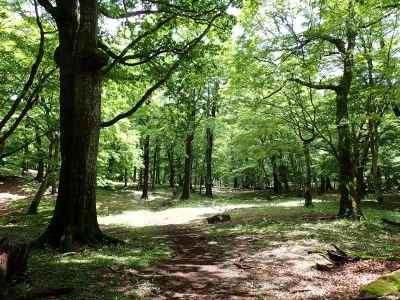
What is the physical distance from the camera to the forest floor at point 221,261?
6625mm

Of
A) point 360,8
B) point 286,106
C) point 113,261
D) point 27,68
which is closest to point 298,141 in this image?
point 286,106

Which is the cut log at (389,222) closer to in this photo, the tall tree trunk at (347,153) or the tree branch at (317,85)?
the tall tree trunk at (347,153)

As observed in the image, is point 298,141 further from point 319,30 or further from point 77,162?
point 77,162

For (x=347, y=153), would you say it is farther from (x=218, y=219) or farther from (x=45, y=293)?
(x=45, y=293)

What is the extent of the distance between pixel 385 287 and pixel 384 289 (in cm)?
5

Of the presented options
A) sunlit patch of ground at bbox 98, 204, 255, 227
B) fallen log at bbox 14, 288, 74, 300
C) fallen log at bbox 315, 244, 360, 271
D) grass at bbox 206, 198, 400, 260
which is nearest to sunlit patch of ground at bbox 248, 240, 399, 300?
fallen log at bbox 315, 244, 360, 271

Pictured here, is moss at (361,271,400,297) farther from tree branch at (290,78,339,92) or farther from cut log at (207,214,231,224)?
cut log at (207,214,231,224)

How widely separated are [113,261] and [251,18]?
13354 millimetres

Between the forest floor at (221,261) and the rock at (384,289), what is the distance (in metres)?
0.51

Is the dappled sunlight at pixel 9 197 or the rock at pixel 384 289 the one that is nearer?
the rock at pixel 384 289

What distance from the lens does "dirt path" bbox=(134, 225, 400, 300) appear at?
21.6ft

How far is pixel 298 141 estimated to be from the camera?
29516 millimetres

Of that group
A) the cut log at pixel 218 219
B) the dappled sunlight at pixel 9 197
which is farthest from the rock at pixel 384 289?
the dappled sunlight at pixel 9 197

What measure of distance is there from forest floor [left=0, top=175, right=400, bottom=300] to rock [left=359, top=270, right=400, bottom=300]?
1.66 ft
